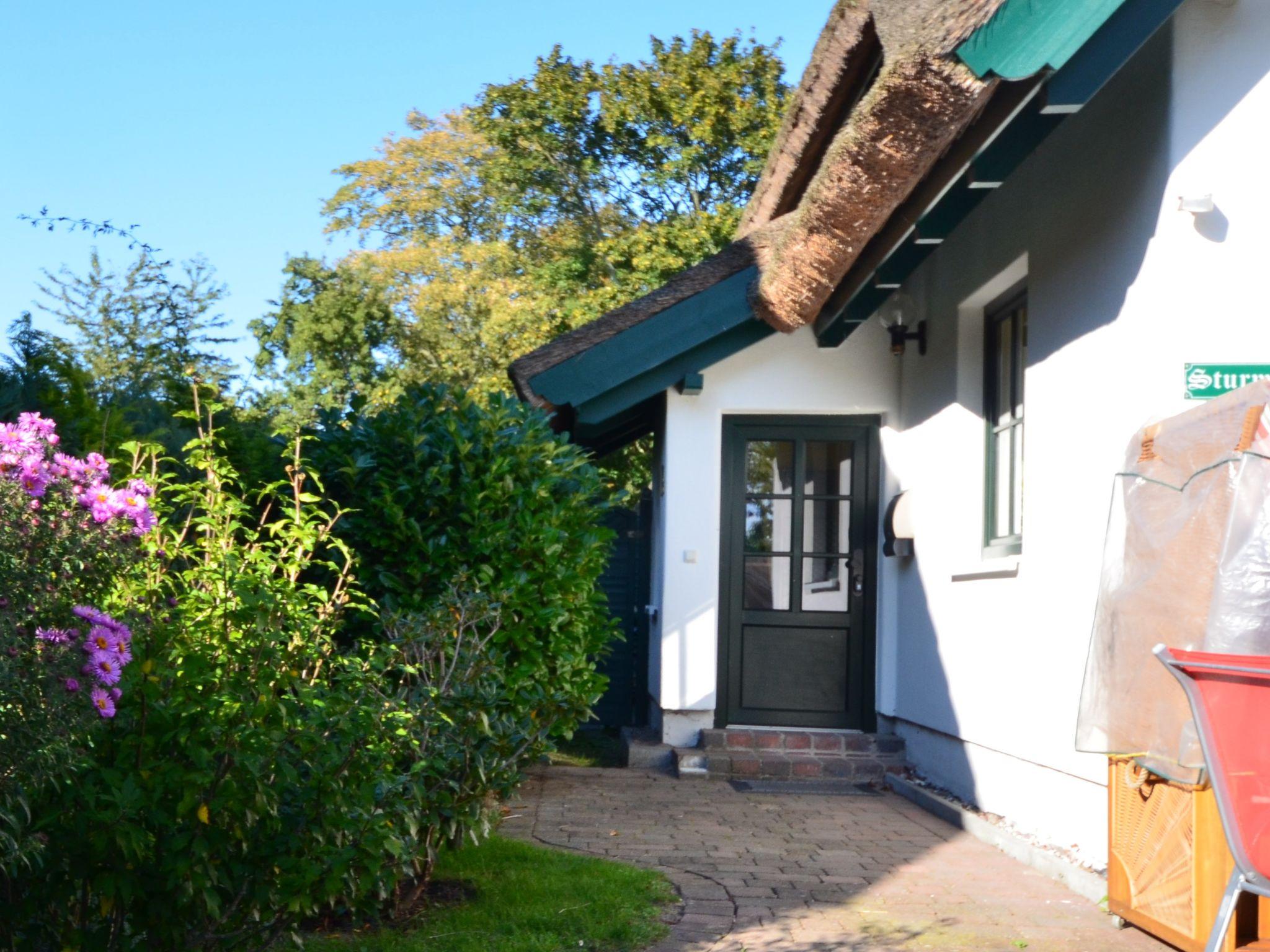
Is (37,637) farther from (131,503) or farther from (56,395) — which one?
(56,395)

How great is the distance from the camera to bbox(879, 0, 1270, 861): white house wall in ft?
15.1

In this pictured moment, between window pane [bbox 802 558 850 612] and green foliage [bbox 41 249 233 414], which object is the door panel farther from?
green foliage [bbox 41 249 233 414]

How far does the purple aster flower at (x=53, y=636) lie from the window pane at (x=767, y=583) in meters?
6.30

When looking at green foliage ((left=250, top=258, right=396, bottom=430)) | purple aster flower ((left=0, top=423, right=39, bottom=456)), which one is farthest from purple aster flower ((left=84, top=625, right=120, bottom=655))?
green foliage ((left=250, top=258, right=396, bottom=430))

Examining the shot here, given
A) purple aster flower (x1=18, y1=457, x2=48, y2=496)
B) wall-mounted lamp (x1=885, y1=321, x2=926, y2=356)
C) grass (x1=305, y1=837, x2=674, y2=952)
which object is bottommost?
grass (x1=305, y1=837, x2=674, y2=952)

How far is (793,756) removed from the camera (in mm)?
8039

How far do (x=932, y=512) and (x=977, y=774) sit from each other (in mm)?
1720

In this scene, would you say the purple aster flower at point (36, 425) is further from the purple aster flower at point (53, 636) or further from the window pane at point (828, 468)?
the window pane at point (828, 468)

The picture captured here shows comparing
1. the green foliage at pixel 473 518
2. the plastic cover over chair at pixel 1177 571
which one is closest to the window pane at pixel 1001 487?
the green foliage at pixel 473 518

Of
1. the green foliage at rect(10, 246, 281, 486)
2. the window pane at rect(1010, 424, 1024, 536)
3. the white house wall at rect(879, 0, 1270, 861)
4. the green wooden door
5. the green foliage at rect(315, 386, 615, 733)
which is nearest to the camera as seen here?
the white house wall at rect(879, 0, 1270, 861)

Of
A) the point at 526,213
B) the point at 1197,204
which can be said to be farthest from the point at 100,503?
the point at 526,213

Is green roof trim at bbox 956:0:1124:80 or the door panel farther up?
green roof trim at bbox 956:0:1124:80

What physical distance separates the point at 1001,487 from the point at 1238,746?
443 centimetres

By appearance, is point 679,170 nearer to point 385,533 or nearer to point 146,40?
point 146,40
